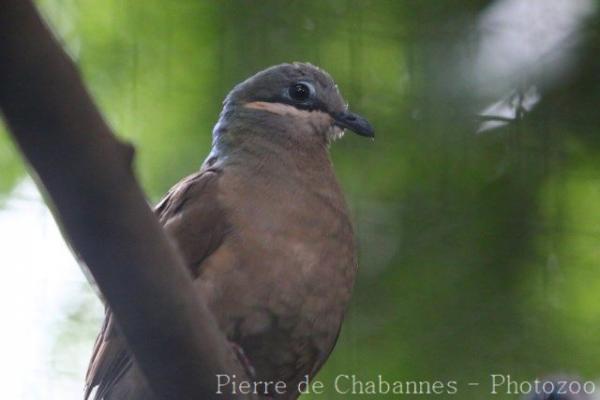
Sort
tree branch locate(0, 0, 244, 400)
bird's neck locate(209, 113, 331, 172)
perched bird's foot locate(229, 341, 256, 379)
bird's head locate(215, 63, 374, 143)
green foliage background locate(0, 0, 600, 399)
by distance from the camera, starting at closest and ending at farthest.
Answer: tree branch locate(0, 0, 244, 400) < perched bird's foot locate(229, 341, 256, 379) < bird's neck locate(209, 113, 331, 172) < bird's head locate(215, 63, 374, 143) < green foliage background locate(0, 0, 600, 399)

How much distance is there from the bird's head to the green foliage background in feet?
1.47

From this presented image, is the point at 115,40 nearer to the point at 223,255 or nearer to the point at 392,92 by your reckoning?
the point at 392,92

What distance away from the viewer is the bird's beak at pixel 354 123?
335 centimetres

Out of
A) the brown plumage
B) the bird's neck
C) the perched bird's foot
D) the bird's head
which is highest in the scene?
the bird's head

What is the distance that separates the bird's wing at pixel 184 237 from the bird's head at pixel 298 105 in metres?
0.36

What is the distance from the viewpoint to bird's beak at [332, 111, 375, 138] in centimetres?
335

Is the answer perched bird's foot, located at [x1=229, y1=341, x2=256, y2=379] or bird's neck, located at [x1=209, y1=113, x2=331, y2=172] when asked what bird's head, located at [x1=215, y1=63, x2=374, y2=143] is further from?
perched bird's foot, located at [x1=229, y1=341, x2=256, y2=379]

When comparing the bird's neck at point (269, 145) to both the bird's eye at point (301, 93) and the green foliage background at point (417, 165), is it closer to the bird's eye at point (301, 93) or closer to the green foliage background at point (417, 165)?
the bird's eye at point (301, 93)

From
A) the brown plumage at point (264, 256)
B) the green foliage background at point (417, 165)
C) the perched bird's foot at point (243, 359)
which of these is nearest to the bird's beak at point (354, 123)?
the brown plumage at point (264, 256)

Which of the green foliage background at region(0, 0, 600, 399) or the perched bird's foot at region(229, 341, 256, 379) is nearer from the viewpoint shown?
the perched bird's foot at region(229, 341, 256, 379)

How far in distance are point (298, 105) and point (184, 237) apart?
646 mm

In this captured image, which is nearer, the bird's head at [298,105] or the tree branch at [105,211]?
the tree branch at [105,211]

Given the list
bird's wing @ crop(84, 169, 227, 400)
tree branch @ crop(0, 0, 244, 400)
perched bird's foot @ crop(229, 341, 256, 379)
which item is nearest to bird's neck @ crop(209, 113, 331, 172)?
bird's wing @ crop(84, 169, 227, 400)

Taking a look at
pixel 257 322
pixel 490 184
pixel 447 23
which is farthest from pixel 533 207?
pixel 257 322
